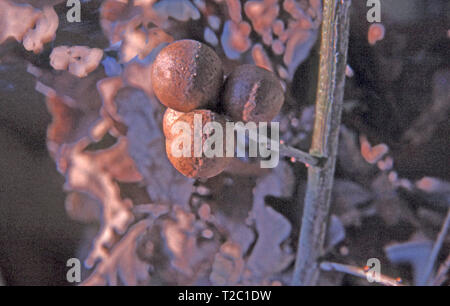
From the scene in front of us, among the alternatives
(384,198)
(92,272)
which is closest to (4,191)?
(92,272)

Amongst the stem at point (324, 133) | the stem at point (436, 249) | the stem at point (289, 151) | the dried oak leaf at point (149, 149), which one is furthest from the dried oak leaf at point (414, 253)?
the dried oak leaf at point (149, 149)

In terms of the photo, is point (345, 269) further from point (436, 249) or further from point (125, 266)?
point (125, 266)

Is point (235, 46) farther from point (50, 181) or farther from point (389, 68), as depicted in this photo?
point (50, 181)

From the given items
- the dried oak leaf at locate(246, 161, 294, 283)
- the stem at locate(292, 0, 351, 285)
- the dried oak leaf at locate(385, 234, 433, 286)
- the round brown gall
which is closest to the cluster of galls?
the round brown gall

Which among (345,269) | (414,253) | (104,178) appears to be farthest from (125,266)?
(414,253)

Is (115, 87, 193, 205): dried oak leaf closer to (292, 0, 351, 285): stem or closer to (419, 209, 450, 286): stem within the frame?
(292, 0, 351, 285): stem
